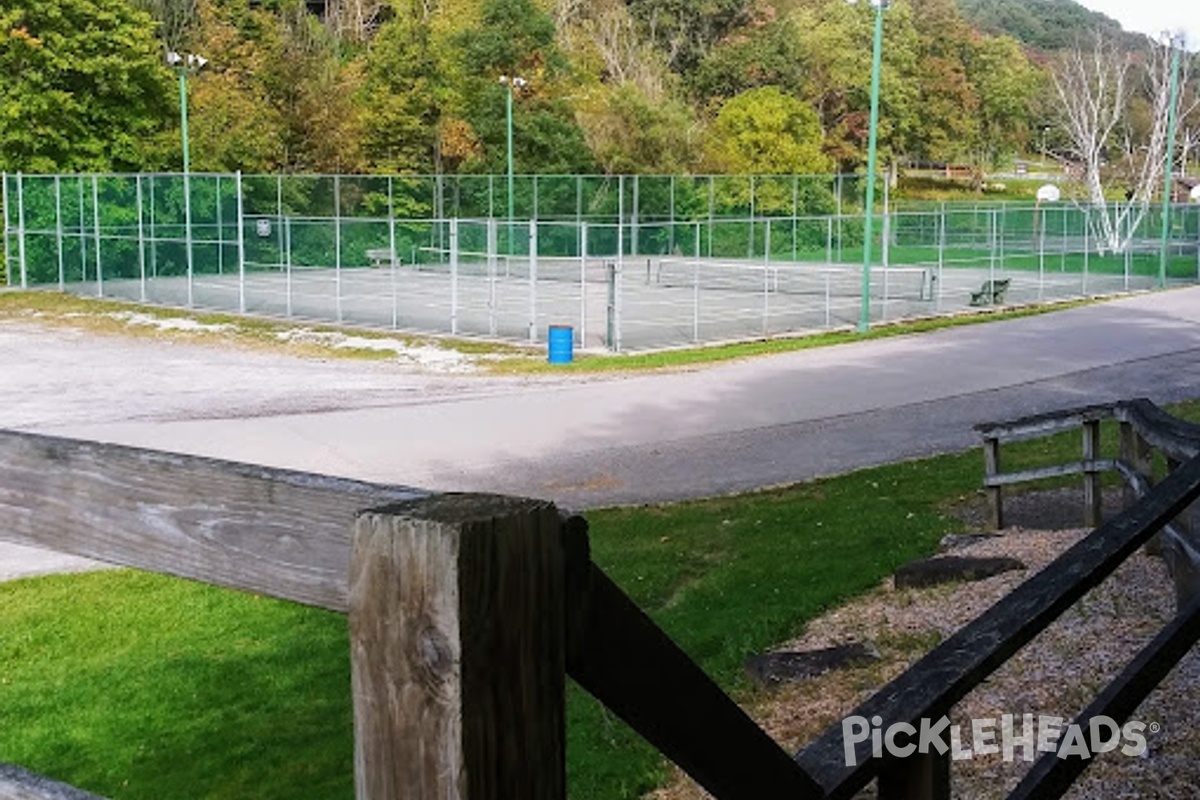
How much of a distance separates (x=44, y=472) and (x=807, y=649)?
5696mm

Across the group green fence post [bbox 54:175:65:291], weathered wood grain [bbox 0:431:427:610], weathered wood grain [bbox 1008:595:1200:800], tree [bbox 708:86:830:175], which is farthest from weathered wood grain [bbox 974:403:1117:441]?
tree [bbox 708:86:830:175]

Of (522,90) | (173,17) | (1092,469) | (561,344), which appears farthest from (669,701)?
(173,17)

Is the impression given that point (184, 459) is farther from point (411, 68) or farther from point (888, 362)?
point (411, 68)

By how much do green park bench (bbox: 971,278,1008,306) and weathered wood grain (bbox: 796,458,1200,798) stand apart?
31923mm

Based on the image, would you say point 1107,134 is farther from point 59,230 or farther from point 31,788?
point 31,788

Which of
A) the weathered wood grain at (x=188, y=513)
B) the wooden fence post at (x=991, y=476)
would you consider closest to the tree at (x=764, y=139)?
the wooden fence post at (x=991, y=476)

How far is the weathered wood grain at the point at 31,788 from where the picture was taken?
5.65 ft

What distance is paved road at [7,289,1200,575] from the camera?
Answer: 14.7 m

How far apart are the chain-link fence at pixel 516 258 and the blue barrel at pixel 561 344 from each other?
1716 mm

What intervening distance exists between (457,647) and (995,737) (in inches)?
164

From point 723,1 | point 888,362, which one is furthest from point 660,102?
point 888,362

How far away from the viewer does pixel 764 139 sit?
207 ft

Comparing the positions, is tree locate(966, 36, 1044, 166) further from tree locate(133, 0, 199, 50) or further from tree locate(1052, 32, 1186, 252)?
tree locate(133, 0, 199, 50)

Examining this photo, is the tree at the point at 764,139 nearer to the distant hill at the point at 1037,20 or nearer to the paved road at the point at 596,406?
the paved road at the point at 596,406
